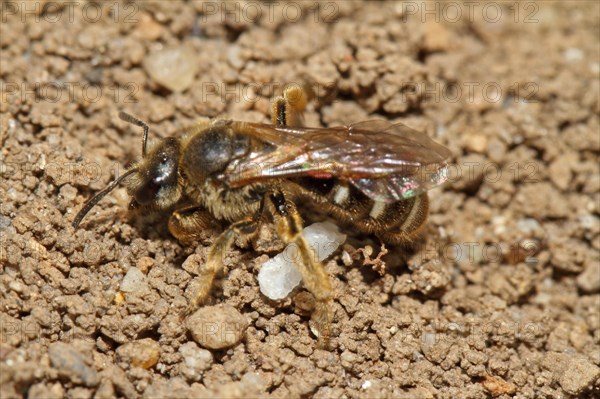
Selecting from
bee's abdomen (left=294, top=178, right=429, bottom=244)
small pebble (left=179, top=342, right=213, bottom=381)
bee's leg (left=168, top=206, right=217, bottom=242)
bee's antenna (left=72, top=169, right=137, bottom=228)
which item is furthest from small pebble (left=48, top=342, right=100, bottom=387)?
bee's abdomen (left=294, top=178, right=429, bottom=244)

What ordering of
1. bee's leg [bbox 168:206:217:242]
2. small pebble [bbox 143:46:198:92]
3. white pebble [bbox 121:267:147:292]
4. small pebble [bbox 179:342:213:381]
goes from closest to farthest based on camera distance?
small pebble [bbox 179:342:213:381] < white pebble [bbox 121:267:147:292] < bee's leg [bbox 168:206:217:242] < small pebble [bbox 143:46:198:92]

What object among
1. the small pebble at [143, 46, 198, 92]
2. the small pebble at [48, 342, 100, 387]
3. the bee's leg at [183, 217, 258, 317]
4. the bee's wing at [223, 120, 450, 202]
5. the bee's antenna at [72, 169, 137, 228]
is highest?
the small pebble at [143, 46, 198, 92]

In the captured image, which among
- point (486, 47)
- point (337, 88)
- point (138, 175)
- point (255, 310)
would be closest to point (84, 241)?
point (138, 175)

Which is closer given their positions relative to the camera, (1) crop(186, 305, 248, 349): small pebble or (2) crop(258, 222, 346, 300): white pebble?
(1) crop(186, 305, 248, 349): small pebble

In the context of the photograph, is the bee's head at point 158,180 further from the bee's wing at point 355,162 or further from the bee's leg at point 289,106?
the bee's leg at point 289,106

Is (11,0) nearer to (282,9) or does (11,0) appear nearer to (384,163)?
(282,9)

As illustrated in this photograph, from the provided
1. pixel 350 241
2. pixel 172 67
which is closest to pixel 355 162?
pixel 350 241

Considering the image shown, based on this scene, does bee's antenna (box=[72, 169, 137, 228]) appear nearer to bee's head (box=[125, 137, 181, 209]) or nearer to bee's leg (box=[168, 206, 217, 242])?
bee's head (box=[125, 137, 181, 209])
